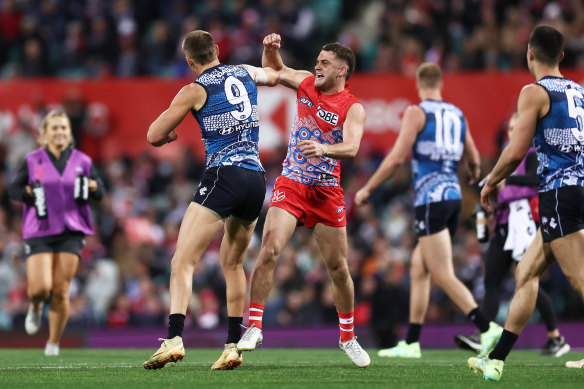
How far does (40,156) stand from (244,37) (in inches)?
322

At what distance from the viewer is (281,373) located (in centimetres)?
762

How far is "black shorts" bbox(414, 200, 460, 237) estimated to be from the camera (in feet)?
32.8

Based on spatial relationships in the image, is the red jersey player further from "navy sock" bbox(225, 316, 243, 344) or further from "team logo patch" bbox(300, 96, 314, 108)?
"navy sock" bbox(225, 316, 243, 344)

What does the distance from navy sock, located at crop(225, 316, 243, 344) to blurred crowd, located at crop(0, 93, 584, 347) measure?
4620 mm

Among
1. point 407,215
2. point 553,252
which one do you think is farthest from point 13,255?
point 553,252

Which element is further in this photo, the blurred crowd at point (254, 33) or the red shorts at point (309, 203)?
the blurred crowd at point (254, 33)

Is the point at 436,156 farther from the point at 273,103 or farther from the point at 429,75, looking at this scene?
the point at 273,103

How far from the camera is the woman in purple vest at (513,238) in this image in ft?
33.3

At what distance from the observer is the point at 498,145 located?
15.2 meters

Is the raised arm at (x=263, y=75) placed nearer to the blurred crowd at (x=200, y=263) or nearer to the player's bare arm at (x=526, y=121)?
the player's bare arm at (x=526, y=121)

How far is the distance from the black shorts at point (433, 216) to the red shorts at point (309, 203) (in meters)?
2.21

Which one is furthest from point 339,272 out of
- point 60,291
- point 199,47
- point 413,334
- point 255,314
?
point 60,291

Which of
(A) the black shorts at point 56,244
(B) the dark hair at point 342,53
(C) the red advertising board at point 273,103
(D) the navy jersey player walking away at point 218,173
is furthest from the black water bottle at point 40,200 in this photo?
(C) the red advertising board at point 273,103

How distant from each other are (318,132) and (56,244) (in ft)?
12.8
